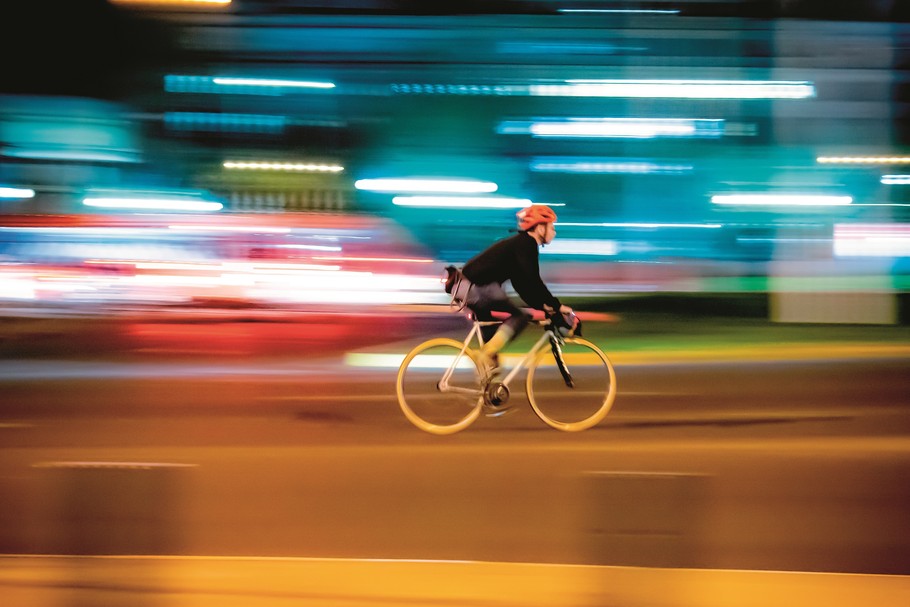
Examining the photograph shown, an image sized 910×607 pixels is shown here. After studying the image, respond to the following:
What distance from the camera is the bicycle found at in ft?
24.3

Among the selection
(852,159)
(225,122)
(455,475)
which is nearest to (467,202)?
(225,122)

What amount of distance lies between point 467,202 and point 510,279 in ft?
55.1

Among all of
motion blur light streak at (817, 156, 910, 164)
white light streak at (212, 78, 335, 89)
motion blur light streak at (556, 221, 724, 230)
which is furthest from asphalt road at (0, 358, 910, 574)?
motion blur light streak at (556, 221, 724, 230)

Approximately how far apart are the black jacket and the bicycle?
25cm

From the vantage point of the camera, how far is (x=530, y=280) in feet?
23.7

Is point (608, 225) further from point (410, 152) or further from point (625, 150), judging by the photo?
point (410, 152)

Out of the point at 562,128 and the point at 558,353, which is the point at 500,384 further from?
the point at 562,128

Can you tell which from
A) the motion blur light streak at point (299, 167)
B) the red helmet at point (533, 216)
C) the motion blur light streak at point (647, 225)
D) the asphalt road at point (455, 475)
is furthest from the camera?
the motion blur light streak at point (647, 225)

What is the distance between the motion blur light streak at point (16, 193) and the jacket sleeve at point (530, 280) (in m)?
18.5

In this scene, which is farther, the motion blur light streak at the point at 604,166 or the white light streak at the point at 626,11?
the motion blur light streak at the point at 604,166

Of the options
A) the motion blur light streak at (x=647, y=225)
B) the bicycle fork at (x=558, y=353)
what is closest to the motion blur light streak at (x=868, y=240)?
the motion blur light streak at (x=647, y=225)

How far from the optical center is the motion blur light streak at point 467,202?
2375 centimetres

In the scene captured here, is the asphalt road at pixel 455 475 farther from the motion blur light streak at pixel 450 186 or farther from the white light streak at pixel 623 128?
the motion blur light streak at pixel 450 186

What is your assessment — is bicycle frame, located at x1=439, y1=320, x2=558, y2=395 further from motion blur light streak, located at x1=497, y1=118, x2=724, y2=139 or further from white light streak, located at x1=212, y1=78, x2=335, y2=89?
white light streak, located at x1=212, y1=78, x2=335, y2=89
